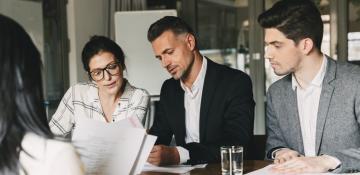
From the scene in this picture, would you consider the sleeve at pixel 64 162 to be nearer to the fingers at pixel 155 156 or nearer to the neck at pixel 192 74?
the fingers at pixel 155 156

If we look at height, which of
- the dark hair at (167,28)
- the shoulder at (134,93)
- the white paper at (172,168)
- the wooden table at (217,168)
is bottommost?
the white paper at (172,168)

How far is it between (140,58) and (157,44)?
8.53 feet

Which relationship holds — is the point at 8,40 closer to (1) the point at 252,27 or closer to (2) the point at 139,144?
(2) the point at 139,144

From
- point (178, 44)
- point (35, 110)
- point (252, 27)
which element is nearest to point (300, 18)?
point (178, 44)

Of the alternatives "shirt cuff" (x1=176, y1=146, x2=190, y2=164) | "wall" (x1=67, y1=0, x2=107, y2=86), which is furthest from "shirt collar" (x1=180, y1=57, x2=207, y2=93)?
"wall" (x1=67, y1=0, x2=107, y2=86)

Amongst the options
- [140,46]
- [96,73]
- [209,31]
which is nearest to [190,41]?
[96,73]

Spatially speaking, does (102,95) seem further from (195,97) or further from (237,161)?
(237,161)

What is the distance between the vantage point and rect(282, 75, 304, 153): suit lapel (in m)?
2.09

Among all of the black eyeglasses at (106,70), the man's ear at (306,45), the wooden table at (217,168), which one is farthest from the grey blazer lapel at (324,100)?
the black eyeglasses at (106,70)

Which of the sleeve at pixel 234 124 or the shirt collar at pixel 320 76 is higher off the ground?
the shirt collar at pixel 320 76

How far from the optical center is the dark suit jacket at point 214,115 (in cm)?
213

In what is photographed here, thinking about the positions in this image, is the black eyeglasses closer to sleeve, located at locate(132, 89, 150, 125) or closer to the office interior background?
sleeve, located at locate(132, 89, 150, 125)

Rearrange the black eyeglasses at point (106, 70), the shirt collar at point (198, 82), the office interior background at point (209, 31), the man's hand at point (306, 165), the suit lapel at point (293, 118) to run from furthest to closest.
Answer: the office interior background at point (209, 31)
the black eyeglasses at point (106, 70)
the shirt collar at point (198, 82)
the suit lapel at point (293, 118)
the man's hand at point (306, 165)

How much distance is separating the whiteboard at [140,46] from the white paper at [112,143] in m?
3.21
